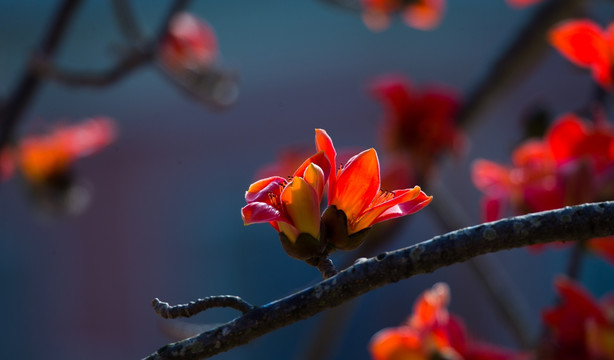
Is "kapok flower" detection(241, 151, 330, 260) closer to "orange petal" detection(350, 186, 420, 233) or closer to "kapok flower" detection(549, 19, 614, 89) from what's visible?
"orange petal" detection(350, 186, 420, 233)

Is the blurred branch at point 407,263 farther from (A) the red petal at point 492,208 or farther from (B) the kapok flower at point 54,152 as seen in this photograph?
(B) the kapok flower at point 54,152

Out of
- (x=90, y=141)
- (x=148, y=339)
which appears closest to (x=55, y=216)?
(x=90, y=141)

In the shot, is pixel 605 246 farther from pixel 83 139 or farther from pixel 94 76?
pixel 83 139

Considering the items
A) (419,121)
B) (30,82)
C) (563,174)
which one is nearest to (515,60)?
(419,121)

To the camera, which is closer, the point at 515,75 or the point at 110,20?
the point at 515,75

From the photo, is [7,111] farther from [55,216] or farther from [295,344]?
[295,344]

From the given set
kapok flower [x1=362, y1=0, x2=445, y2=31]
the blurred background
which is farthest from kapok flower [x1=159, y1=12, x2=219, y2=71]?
the blurred background
